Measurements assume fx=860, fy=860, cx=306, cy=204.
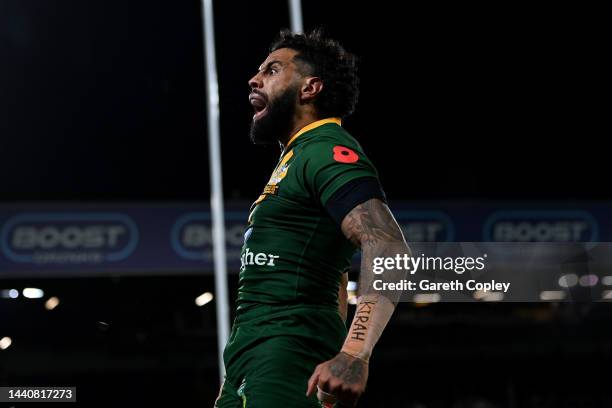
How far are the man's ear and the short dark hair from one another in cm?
1

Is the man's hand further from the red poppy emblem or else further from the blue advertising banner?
the blue advertising banner

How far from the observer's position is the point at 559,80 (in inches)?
420

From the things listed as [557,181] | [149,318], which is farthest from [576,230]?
[149,318]

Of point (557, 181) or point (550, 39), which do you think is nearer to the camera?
point (550, 39)

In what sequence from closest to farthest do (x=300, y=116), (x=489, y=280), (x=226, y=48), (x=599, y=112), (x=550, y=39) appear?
1. (x=300, y=116)
2. (x=489, y=280)
3. (x=226, y=48)
4. (x=550, y=39)
5. (x=599, y=112)

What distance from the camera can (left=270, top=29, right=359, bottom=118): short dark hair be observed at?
227 cm

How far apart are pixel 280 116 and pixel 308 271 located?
461 mm

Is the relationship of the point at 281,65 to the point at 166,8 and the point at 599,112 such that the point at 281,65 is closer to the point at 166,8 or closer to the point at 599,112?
the point at 166,8

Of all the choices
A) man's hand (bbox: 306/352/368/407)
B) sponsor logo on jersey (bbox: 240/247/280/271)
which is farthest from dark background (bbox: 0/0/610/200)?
man's hand (bbox: 306/352/368/407)

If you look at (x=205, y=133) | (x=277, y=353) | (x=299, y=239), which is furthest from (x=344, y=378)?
(x=205, y=133)

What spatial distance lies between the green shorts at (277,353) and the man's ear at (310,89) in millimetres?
572

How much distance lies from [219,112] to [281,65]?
24.3 ft

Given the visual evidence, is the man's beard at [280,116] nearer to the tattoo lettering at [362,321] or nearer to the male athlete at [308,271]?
the male athlete at [308,271]

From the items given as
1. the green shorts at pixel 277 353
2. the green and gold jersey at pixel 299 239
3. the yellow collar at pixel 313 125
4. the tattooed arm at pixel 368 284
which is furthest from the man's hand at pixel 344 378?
the yellow collar at pixel 313 125
